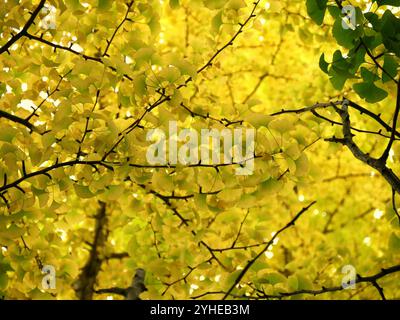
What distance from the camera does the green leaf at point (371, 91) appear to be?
1592 millimetres

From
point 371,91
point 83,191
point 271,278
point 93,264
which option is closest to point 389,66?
point 371,91

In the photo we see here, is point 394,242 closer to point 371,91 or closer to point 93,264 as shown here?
point 371,91

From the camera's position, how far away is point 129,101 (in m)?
1.98

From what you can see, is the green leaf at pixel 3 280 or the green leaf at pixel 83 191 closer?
the green leaf at pixel 83 191

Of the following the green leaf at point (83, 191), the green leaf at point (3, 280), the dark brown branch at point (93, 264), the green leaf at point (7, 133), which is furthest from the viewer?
the dark brown branch at point (93, 264)

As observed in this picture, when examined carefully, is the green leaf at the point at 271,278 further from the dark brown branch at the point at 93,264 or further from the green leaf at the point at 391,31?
the dark brown branch at the point at 93,264

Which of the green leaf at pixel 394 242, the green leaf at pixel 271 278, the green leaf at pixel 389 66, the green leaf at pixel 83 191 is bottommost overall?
the green leaf at pixel 271 278

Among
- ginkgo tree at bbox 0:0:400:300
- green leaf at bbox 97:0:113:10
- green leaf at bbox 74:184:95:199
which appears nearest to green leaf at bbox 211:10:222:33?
ginkgo tree at bbox 0:0:400:300

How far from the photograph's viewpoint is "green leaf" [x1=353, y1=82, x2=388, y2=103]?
5.22 feet

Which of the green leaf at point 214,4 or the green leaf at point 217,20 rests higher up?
the green leaf at point 217,20

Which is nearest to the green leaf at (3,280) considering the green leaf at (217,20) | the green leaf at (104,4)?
the green leaf at (104,4)

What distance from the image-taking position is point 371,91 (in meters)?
1.60

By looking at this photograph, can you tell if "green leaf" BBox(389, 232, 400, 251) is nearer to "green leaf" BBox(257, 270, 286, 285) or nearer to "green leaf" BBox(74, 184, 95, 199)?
"green leaf" BBox(257, 270, 286, 285)

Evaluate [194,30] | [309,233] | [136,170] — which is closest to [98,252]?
[309,233]
